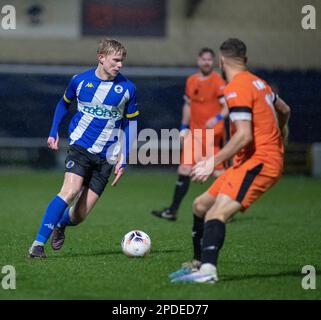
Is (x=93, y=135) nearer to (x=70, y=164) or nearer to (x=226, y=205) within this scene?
(x=70, y=164)

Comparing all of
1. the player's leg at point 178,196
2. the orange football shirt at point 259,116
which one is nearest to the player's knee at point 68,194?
the orange football shirt at point 259,116

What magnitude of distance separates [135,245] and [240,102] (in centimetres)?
226

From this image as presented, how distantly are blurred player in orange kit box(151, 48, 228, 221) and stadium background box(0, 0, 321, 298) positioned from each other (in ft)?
24.1

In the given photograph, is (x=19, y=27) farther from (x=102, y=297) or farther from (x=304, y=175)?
(x=102, y=297)

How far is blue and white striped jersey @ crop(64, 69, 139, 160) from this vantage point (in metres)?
8.55

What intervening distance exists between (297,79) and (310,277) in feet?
50.8

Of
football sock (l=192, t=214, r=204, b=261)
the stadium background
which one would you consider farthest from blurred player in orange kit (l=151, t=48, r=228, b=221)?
the stadium background

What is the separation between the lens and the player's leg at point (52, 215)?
327 inches

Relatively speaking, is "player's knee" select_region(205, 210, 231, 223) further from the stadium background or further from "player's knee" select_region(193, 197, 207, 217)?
the stadium background

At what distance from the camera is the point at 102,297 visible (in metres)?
6.54

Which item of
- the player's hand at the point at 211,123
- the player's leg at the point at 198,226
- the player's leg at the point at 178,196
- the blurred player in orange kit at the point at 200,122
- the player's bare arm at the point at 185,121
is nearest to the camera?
the player's leg at the point at 198,226

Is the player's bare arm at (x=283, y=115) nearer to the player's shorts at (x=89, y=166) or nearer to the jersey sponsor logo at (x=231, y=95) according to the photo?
the jersey sponsor logo at (x=231, y=95)

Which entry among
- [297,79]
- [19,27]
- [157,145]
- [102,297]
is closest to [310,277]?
[102,297]

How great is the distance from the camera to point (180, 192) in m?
12.7
